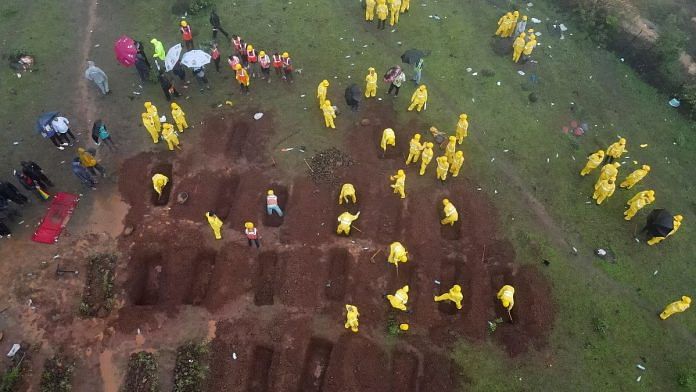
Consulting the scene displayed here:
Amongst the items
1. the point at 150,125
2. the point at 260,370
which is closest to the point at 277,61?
the point at 150,125

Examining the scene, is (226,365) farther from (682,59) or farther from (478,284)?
(682,59)

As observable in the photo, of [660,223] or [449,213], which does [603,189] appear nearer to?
[660,223]

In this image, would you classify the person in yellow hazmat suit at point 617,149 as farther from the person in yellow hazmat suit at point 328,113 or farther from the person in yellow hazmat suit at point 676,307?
the person in yellow hazmat suit at point 328,113

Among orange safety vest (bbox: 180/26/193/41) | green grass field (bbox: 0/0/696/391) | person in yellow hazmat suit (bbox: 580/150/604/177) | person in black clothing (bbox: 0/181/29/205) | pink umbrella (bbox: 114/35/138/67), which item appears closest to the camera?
green grass field (bbox: 0/0/696/391)

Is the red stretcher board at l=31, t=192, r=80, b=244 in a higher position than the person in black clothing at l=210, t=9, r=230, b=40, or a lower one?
lower

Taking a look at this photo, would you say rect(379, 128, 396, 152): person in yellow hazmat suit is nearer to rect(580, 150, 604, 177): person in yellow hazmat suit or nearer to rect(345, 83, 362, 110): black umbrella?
rect(345, 83, 362, 110): black umbrella

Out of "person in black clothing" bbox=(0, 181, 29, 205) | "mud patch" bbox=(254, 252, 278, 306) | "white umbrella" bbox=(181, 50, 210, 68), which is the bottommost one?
"mud patch" bbox=(254, 252, 278, 306)

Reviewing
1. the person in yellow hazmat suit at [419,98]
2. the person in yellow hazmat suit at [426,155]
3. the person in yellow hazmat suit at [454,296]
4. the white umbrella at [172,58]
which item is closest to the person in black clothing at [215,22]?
the white umbrella at [172,58]

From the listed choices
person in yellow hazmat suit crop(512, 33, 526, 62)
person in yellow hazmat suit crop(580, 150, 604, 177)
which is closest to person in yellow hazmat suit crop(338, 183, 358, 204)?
person in yellow hazmat suit crop(580, 150, 604, 177)
